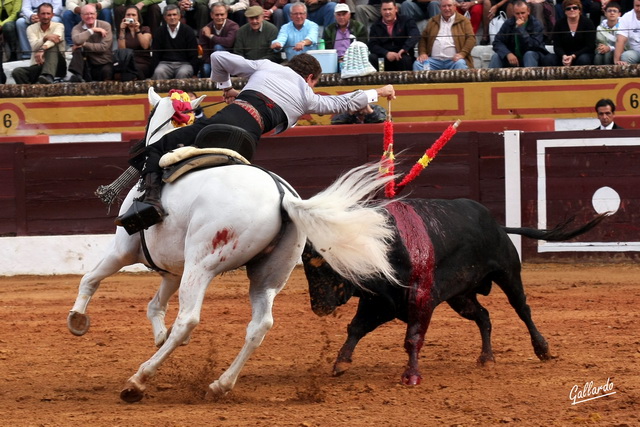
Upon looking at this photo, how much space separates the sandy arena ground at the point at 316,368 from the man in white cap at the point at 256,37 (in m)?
3.98

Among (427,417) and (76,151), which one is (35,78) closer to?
(76,151)

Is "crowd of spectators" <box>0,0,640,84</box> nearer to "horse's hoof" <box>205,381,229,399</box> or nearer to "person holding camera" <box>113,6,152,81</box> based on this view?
"person holding camera" <box>113,6,152,81</box>

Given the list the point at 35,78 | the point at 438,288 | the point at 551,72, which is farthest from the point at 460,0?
the point at 438,288

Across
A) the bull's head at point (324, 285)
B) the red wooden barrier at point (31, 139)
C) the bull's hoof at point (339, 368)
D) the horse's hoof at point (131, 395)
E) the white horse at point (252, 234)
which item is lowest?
the red wooden barrier at point (31, 139)

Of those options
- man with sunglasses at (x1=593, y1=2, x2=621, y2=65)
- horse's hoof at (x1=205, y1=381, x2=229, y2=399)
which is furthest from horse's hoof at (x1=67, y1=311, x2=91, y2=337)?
man with sunglasses at (x1=593, y1=2, x2=621, y2=65)

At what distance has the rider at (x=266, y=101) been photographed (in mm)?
5609

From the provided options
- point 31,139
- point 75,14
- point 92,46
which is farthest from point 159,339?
point 75,14

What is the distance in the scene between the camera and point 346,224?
4.85 metres

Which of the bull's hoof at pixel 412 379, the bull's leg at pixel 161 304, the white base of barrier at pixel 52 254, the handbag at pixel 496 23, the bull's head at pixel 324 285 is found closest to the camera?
the bull's hoof at pixel 412 379

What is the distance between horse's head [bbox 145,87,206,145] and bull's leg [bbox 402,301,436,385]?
1.63m

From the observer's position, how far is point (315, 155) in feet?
36.5

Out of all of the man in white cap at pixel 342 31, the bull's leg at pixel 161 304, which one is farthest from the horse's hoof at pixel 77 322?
the man in white cap at pixel 342 31

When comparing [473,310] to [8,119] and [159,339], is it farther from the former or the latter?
[8,119]

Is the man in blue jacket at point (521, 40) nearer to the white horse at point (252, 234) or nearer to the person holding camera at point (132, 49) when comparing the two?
the person holding camera at point (132, 49)
